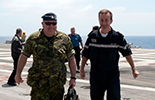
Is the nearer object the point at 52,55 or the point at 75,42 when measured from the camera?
the point at 52,55

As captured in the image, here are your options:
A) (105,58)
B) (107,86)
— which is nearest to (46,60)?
(105,58)

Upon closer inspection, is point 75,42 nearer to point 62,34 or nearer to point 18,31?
point 18,31

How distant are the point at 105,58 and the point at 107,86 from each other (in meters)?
0.45


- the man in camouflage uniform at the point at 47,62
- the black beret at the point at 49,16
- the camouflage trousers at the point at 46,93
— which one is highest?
the black beret at the point at 49,16

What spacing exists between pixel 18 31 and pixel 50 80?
221 inches

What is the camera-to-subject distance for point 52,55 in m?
4.21

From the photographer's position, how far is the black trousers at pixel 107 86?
4.48 meters

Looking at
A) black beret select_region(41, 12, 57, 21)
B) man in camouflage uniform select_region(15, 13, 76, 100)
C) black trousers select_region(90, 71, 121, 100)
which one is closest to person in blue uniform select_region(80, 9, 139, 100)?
black trousers select_region(90, 71, 121, 100)

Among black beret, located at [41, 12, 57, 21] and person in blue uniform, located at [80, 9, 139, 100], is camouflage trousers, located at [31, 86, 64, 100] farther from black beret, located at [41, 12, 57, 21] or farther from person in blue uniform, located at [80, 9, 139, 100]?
black beret, located at [41, 12, 57, 21]

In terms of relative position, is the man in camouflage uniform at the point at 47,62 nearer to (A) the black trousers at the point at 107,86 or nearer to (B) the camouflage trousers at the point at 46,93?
(B) the camouflage trousers at the point at 46,93

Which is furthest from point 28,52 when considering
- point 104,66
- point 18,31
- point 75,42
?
point 75,42

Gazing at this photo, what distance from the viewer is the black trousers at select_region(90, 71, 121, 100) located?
4.48 meters

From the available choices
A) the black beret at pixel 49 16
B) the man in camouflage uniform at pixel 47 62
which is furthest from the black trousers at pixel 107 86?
the black beret at pixel 49 16

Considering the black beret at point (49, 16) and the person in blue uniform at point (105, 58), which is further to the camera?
the person in blue uniform at point (105, 58)
